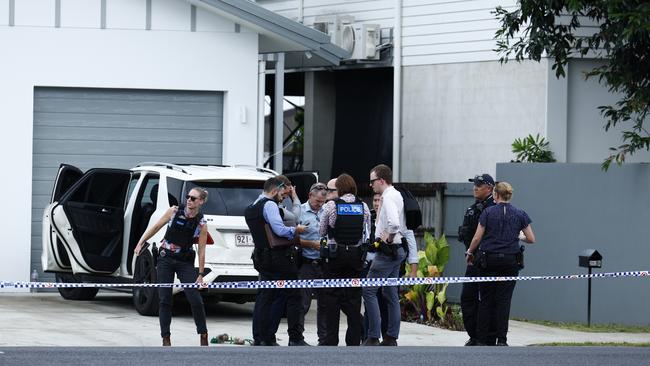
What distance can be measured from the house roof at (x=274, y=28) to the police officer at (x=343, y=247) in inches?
245

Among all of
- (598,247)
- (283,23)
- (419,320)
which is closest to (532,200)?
(598,247)

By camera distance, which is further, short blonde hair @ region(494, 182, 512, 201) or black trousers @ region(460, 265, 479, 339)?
black trousers @ region(460, 265, 479, 339)

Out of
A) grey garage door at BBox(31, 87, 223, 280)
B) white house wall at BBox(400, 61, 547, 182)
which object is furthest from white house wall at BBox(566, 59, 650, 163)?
grey garage door at BBox(31, 87, 223, 280)

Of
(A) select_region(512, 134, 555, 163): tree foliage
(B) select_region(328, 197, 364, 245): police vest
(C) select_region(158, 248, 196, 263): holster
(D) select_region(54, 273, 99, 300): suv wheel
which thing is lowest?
(D) select_region(54, 273, 99, 300): suv wheel

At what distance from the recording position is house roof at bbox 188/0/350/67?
20.0 m

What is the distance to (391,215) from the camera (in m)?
14.4

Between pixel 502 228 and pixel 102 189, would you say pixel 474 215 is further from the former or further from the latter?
pixel 102 189

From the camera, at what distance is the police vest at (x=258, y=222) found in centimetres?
1425

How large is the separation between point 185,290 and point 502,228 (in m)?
3.16

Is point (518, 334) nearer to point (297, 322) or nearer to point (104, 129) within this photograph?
point (297, 322)

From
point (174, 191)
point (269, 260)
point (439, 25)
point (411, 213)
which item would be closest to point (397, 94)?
point (439, 25)

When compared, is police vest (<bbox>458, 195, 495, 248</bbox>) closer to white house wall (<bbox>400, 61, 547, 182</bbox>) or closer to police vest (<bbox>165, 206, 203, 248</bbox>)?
police vest (<bbox>165, 206, 203, 248</bbox>)

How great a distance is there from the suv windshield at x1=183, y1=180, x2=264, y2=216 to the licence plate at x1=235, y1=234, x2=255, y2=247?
0.97ft

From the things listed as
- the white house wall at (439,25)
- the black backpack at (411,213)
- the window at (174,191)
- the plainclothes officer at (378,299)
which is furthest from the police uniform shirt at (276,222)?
the white house wall at (439,25)
